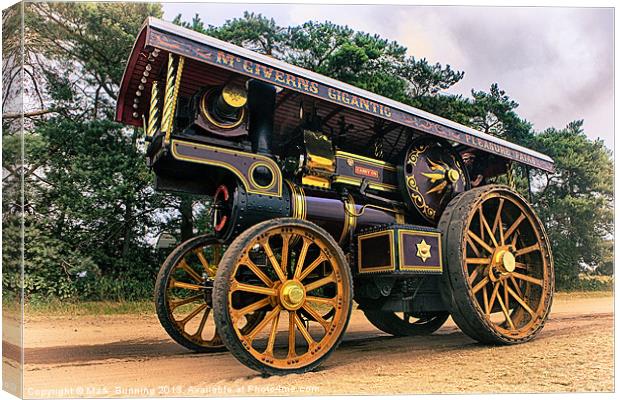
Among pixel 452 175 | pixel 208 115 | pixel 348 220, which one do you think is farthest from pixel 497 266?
pixel 208 115

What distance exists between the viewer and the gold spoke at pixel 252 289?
466 centimetres

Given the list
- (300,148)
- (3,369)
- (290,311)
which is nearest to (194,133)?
(300,148)

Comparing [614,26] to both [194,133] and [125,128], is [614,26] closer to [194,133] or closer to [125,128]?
[194,133]

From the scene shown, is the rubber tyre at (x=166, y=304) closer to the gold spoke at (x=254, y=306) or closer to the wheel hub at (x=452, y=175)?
the gold spoke at (x=254, y=306)

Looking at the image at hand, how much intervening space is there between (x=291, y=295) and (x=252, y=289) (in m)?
0.36

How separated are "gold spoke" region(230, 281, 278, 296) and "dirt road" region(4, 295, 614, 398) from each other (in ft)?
2.33

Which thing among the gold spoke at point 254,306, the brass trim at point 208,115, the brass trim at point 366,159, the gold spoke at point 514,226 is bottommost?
the gold spoke at point 254,306

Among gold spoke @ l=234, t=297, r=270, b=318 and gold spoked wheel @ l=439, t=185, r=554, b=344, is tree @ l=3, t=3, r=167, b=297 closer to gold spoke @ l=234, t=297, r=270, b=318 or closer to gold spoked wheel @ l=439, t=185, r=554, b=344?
gold spoke @ l=234, t=297, r=270, b=318

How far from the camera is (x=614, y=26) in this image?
6.20 meters

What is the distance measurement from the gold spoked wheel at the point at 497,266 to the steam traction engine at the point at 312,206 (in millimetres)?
19

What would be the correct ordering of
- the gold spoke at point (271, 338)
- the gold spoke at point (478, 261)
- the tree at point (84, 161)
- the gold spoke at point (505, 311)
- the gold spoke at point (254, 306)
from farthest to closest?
the tree at point (84, 161) < the gold spoke at point (505, 311) < the gold spoke at point (478, 261) < the gold spoke at point (271, 338) < the gold spoke at point (254, 306)

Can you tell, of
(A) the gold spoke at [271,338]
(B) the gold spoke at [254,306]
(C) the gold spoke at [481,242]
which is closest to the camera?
(B) the gold spoke at [254,306]

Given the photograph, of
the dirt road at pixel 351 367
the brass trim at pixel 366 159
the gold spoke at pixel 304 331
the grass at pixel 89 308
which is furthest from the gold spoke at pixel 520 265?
the grass at pixel 89 308

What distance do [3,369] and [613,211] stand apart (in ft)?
21.3
